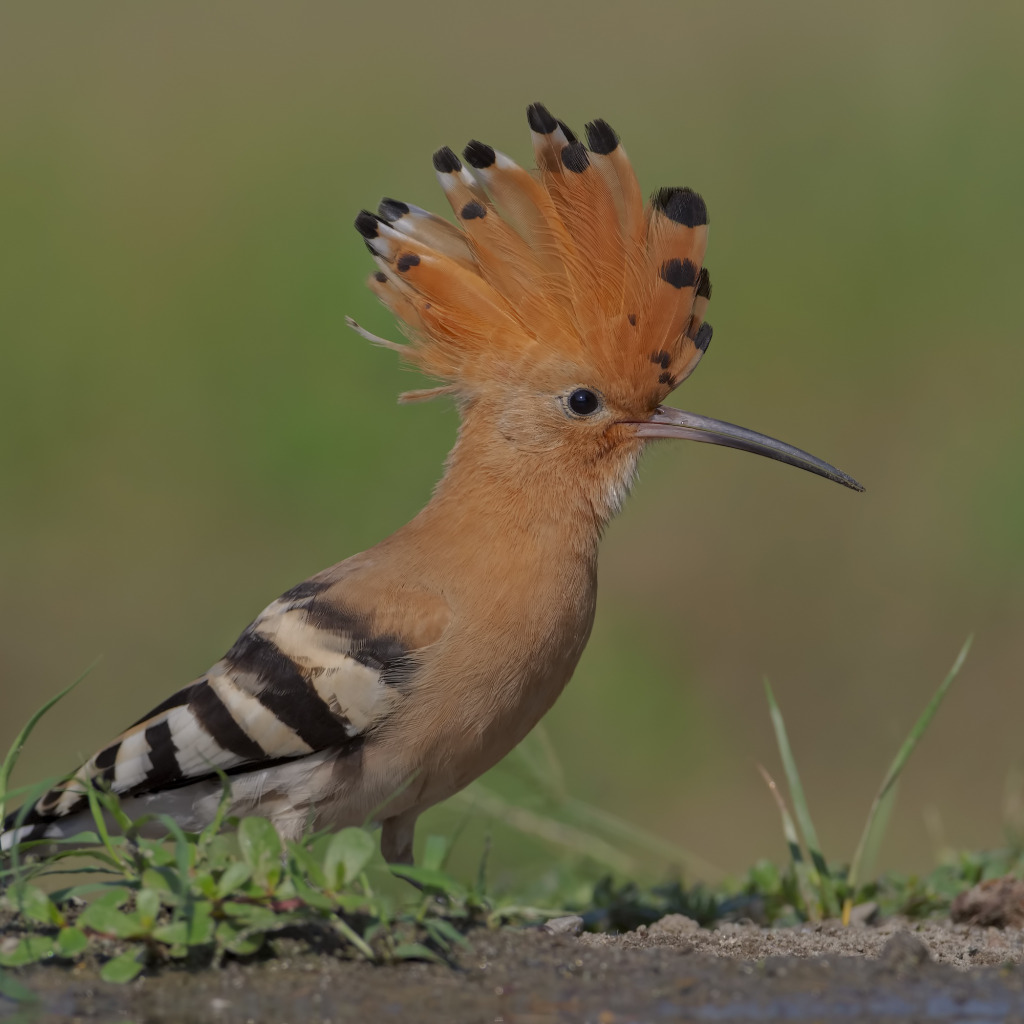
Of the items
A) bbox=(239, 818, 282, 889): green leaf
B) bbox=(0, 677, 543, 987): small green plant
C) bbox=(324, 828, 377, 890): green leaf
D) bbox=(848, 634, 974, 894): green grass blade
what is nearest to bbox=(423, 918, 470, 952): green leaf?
bbox=(0, 677, 543, 987): small green plant

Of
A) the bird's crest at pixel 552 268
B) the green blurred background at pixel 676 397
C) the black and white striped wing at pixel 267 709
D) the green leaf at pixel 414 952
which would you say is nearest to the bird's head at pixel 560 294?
the bird's crest at pixel 552 268

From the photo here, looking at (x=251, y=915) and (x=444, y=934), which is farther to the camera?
(x=444, y=934)

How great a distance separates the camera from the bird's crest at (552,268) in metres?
3.43

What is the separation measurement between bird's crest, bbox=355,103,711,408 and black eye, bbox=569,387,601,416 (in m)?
0.05

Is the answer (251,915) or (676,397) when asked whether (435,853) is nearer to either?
(251,915)

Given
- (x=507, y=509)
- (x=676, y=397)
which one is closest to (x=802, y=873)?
(x=507, y=509)

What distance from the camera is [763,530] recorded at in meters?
7.55

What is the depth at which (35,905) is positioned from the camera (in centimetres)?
237

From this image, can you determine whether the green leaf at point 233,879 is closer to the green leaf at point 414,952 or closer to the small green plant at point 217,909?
the small green plant at point 217,909

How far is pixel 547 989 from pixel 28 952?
0.73 m

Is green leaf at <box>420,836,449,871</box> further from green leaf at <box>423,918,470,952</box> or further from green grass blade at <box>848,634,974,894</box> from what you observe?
green grass blade at <box>848,634,974,894</box>

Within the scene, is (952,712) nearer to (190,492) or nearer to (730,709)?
(730,709)

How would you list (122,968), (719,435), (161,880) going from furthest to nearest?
(719,435)
(161,880)
(122,968)

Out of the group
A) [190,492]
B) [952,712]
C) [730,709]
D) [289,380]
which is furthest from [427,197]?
[952,712]
